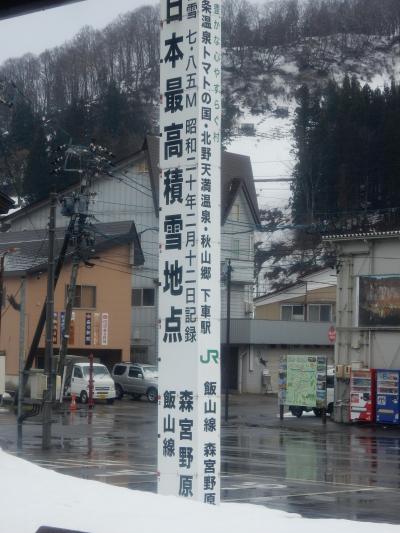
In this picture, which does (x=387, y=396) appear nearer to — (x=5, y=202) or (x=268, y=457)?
(x=268, y=457)

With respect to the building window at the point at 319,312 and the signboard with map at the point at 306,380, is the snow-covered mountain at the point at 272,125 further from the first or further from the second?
the signboard with map at the point at 306,380

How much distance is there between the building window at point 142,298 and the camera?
193ft

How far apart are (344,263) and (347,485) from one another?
751 inches

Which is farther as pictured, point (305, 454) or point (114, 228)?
point (114, 228)

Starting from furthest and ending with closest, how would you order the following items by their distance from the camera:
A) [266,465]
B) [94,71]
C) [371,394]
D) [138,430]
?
1. [94,71]
2. [371,394]
3. [138,430]
4. [266,465]

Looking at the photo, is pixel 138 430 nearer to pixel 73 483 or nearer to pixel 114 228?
pixel 73 483

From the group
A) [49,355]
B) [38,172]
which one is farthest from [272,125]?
[49,355]

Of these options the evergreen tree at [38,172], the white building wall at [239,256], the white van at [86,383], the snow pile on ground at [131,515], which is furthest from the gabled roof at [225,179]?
the snow pile on ground at [131,515]

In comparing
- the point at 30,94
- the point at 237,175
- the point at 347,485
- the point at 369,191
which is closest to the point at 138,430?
the point at 347,485

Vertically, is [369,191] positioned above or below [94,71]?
below

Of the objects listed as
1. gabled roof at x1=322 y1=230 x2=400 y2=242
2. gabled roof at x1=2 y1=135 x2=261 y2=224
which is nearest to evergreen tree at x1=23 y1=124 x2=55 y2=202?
gabled roof at x1=2 y1=135 x2=261 y2=224

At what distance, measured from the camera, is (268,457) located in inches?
911

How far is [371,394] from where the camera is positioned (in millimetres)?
34188

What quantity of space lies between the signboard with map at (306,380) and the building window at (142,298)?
22672 millimetres
